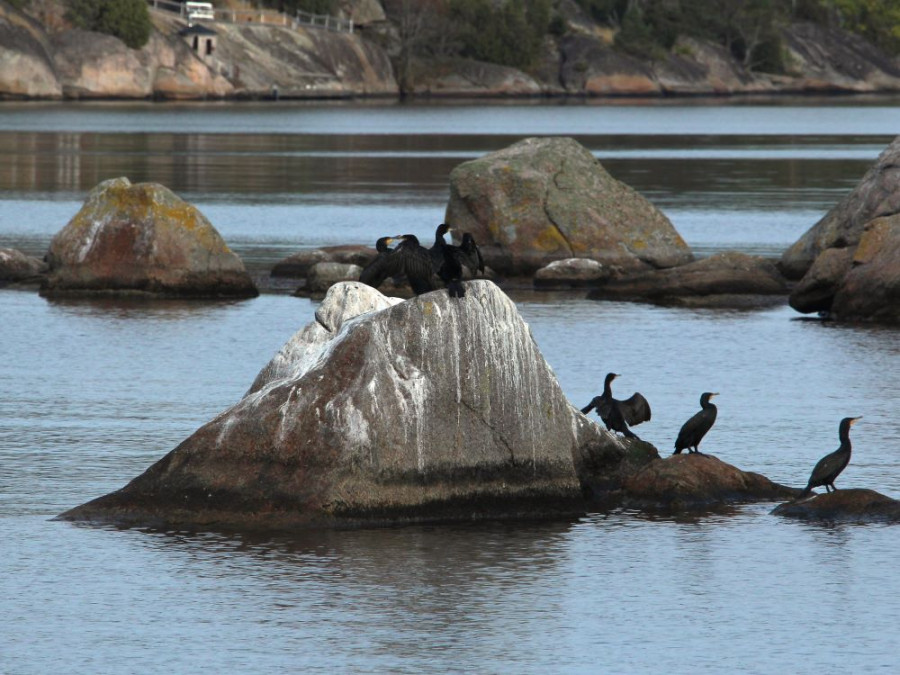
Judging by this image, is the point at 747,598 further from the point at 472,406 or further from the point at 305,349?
the point at 305,349

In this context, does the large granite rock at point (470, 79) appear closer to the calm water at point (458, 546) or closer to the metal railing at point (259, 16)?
the metal railing at point (259, 16)

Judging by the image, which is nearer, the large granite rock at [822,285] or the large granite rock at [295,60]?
the large granite rock at [822,285]

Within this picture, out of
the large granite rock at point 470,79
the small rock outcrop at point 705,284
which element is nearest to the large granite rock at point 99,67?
the large granite rock at point 470,79

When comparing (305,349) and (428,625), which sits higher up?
(305,349)

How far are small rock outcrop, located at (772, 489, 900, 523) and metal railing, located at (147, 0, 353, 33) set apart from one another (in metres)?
142

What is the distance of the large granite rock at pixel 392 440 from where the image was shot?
14.5 metres

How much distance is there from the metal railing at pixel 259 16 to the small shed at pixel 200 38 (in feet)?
19.0

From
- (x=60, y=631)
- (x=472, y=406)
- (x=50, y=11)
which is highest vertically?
(x=50, y=11)

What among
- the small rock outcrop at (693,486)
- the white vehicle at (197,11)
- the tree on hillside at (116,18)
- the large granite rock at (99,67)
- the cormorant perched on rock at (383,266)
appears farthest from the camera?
the white vehicle at (197,11)

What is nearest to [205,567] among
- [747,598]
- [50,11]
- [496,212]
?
[747,598]

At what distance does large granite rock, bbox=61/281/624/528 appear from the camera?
14484 millimetres

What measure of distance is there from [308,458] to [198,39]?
134231mm

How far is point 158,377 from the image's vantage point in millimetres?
22266

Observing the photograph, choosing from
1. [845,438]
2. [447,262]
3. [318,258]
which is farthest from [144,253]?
[845,438]
